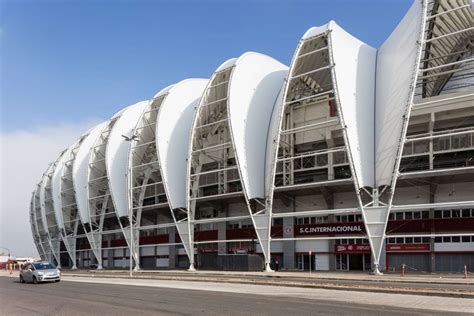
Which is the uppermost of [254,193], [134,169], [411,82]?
[411,82]

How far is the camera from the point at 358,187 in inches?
1528

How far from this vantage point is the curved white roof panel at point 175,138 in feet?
177

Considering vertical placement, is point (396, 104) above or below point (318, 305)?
above

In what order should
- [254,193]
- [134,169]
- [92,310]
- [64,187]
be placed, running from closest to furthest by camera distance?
[92,310]
[254,193]
[134,169]
[64,187]

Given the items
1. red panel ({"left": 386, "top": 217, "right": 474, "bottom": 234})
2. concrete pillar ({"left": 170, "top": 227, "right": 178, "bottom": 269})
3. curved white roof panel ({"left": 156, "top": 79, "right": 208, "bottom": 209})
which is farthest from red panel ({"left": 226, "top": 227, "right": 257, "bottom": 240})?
red panel ({"left": 386, "top": 217, "right": 474, "bottom": 234})

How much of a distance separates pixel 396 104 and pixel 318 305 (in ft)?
90.1

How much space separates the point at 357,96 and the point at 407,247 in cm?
1404

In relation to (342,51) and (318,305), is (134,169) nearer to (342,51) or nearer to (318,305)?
(342,51)

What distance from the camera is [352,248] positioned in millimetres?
44875

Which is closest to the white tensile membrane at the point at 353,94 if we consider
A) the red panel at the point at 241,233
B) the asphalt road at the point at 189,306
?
the red panel at the point at 241,233

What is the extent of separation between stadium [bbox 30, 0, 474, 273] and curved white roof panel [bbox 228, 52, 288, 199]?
0.50ft

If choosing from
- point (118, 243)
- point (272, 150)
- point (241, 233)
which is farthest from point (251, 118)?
point (118, 243)

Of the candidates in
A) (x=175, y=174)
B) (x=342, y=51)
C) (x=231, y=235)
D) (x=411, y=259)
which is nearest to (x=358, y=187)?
(x=411, y=259)

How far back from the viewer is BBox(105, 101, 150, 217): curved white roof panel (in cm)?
6197
